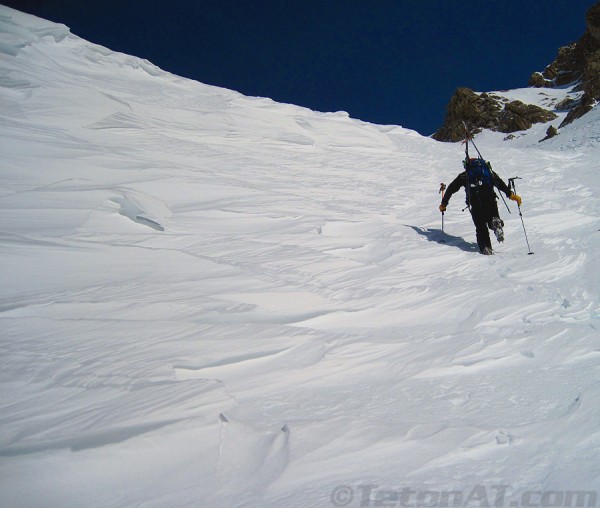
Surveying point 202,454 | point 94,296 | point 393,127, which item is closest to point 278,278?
point 94,296

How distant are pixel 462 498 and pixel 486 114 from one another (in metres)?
61.5

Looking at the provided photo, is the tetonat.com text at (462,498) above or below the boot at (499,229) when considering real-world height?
below

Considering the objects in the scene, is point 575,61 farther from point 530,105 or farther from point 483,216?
point 483,216

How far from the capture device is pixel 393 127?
20.9m

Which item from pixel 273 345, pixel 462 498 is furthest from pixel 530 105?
pixel 462 498

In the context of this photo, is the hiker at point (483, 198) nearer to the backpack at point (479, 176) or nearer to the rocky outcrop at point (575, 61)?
the backpack at point (479, 176)

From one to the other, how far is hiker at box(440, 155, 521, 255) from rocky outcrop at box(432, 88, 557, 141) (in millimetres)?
44464

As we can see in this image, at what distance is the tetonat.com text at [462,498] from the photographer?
1373 mm

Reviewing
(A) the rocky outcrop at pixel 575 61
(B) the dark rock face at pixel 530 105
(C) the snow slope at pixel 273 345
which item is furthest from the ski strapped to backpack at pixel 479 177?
(A) the rocky outcrop at pixel 575 61

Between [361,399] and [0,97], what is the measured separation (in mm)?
10963

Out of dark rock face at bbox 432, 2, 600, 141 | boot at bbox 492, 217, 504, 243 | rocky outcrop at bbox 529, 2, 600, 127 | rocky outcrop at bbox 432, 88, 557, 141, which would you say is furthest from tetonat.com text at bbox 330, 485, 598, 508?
rocky outcrop at bbox 529, 2, 600, 127

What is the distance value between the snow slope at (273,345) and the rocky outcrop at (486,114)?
151 feet

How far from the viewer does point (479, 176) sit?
18.0 feet

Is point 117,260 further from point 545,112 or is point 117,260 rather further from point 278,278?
point 545,112
